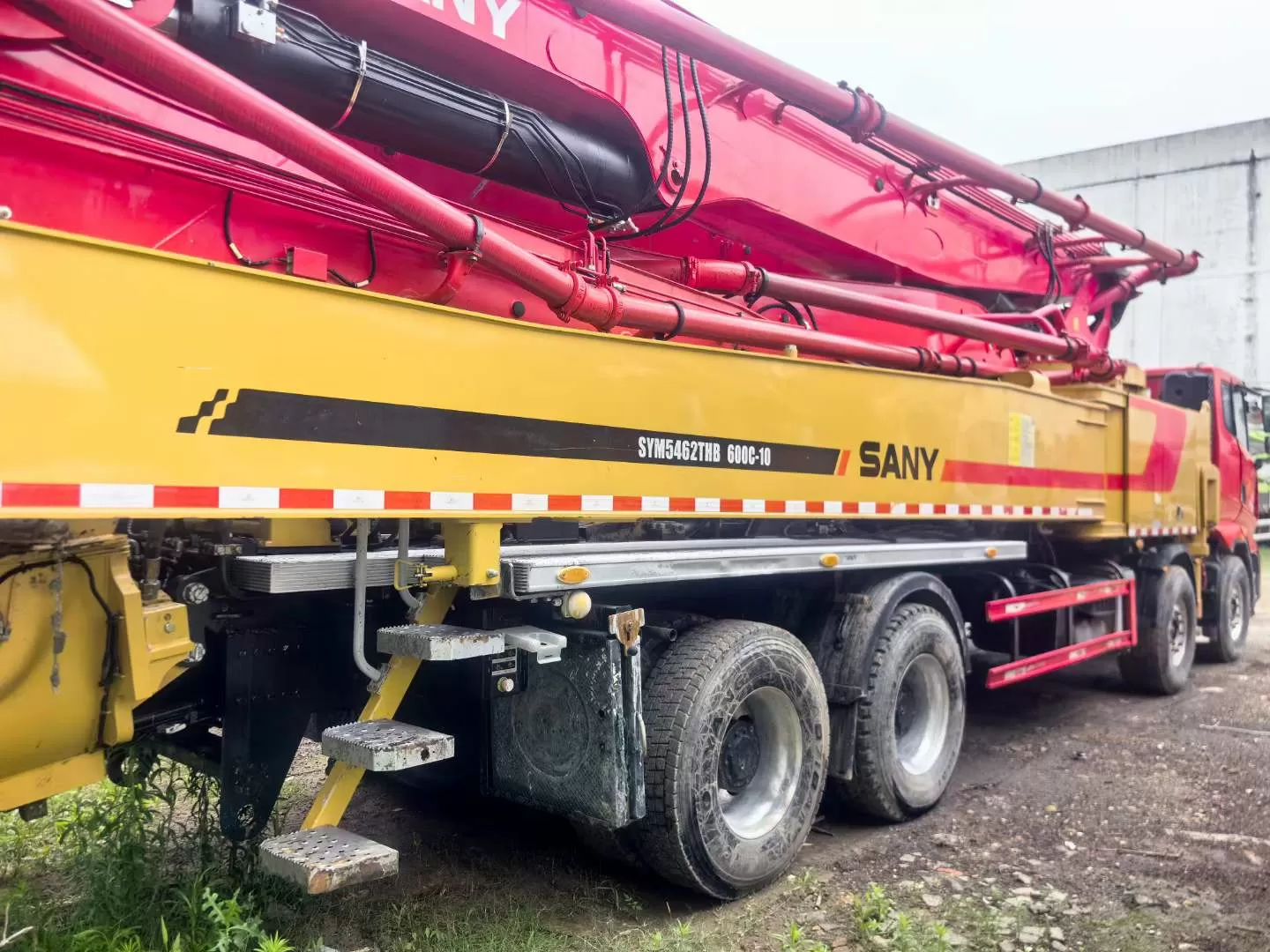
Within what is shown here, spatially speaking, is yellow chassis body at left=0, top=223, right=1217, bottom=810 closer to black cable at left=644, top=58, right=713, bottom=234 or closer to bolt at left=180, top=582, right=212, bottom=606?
bolt at left=180, top=582, right=212, bottom=606

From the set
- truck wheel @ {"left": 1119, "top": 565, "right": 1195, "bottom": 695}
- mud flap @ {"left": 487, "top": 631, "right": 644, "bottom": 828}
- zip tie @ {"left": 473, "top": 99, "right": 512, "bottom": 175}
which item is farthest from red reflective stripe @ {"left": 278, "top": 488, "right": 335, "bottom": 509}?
truck wheel @ {"left": 1119, "top": 565, "right": 1195, "bottom": 695}

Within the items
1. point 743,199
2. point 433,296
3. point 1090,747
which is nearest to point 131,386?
point 433,296

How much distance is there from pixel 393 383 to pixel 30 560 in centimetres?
97

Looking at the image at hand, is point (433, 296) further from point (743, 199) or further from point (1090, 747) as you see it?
point (1090, 747)

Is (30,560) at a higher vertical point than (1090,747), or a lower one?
higher

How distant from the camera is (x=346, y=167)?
273 cm

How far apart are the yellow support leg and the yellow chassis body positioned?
19cm

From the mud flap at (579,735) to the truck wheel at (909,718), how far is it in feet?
4.84

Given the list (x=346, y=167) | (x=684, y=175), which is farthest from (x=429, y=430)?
(x=684, y=175)

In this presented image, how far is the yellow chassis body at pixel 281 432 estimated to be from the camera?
6.61ft

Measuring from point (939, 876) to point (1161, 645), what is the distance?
4295mm

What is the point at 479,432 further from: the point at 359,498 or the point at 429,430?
the point at 359,498

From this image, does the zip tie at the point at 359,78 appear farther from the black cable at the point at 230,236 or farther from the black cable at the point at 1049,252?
the black cable at the point at 1049,252

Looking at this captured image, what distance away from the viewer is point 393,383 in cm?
257
